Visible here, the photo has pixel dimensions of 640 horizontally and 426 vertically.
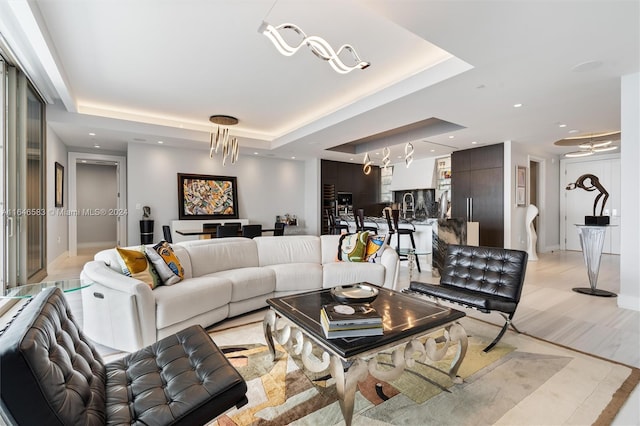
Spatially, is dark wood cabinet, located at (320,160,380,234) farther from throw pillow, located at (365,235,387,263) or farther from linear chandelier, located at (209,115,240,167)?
throw pillow, located at (365,235,387,263)

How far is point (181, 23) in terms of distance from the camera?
2936 millimetres

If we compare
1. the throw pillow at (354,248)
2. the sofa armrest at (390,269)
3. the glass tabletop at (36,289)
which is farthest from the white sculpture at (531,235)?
the glass tabletop at (36,289)

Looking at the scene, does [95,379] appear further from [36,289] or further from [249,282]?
[249,282]

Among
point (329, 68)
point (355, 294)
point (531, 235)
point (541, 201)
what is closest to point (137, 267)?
point (355, 294)

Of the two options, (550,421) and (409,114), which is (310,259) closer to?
(409,114)

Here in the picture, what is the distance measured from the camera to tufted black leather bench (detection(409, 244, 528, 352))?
2.57 m

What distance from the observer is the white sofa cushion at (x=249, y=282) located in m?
3.07

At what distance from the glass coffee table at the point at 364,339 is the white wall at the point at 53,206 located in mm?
5389

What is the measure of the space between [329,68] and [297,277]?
103 inches

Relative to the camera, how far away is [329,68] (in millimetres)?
3902

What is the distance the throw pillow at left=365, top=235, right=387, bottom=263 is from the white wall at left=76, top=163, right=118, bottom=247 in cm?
836

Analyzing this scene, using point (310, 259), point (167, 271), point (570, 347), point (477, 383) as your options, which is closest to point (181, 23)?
point (167, 271)

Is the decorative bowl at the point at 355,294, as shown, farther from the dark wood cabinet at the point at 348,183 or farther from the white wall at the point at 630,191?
the dark wood cabinet at the point at 348,183

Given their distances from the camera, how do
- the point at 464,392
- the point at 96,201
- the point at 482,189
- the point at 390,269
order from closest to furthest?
the point at 464,392, the point at 390,269, the point at 482,189, the point at 96,201
